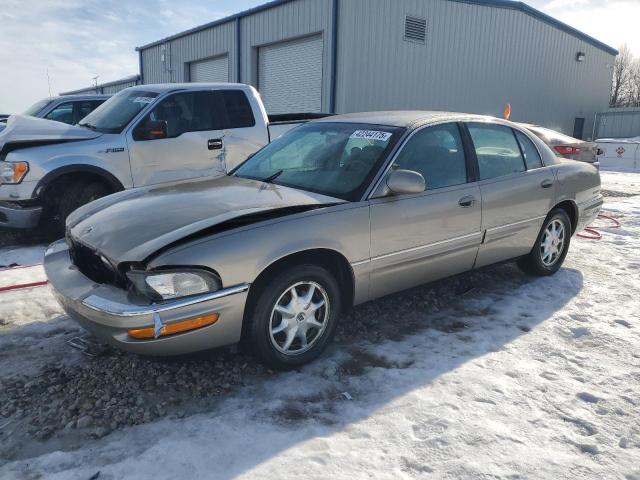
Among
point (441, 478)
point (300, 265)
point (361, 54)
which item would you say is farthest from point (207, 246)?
point (361, 54)

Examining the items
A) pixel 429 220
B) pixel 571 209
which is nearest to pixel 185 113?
pixel 429 220

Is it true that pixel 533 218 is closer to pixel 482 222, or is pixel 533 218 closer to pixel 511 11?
pixel 482 222

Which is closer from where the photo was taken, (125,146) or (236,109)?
(125,146)

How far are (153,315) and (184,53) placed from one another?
2202 cm

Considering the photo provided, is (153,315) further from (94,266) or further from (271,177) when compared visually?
(271,177)

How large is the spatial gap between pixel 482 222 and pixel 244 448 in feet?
8.59

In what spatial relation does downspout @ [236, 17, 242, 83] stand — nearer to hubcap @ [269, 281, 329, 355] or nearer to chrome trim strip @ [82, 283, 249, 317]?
hubcap @ [269, 281, 329, 355]

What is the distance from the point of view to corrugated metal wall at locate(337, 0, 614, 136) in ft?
49.1

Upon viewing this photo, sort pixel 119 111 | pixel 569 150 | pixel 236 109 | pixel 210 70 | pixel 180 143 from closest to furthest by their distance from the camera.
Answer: pixel 180 143 < pixel 119 111 < pixel 236 109 < pixel 569 150 < pixel 210 70

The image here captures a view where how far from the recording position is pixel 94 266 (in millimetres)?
3109

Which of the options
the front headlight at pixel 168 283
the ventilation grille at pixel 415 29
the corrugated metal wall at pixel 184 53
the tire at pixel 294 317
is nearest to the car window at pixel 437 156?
the tire at pixel 294 317

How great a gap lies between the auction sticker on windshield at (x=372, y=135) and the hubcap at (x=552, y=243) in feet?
7.05

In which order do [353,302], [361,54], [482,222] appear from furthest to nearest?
[361,54] < [482,222] < [353,302]

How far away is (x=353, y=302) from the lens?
3482 mm
